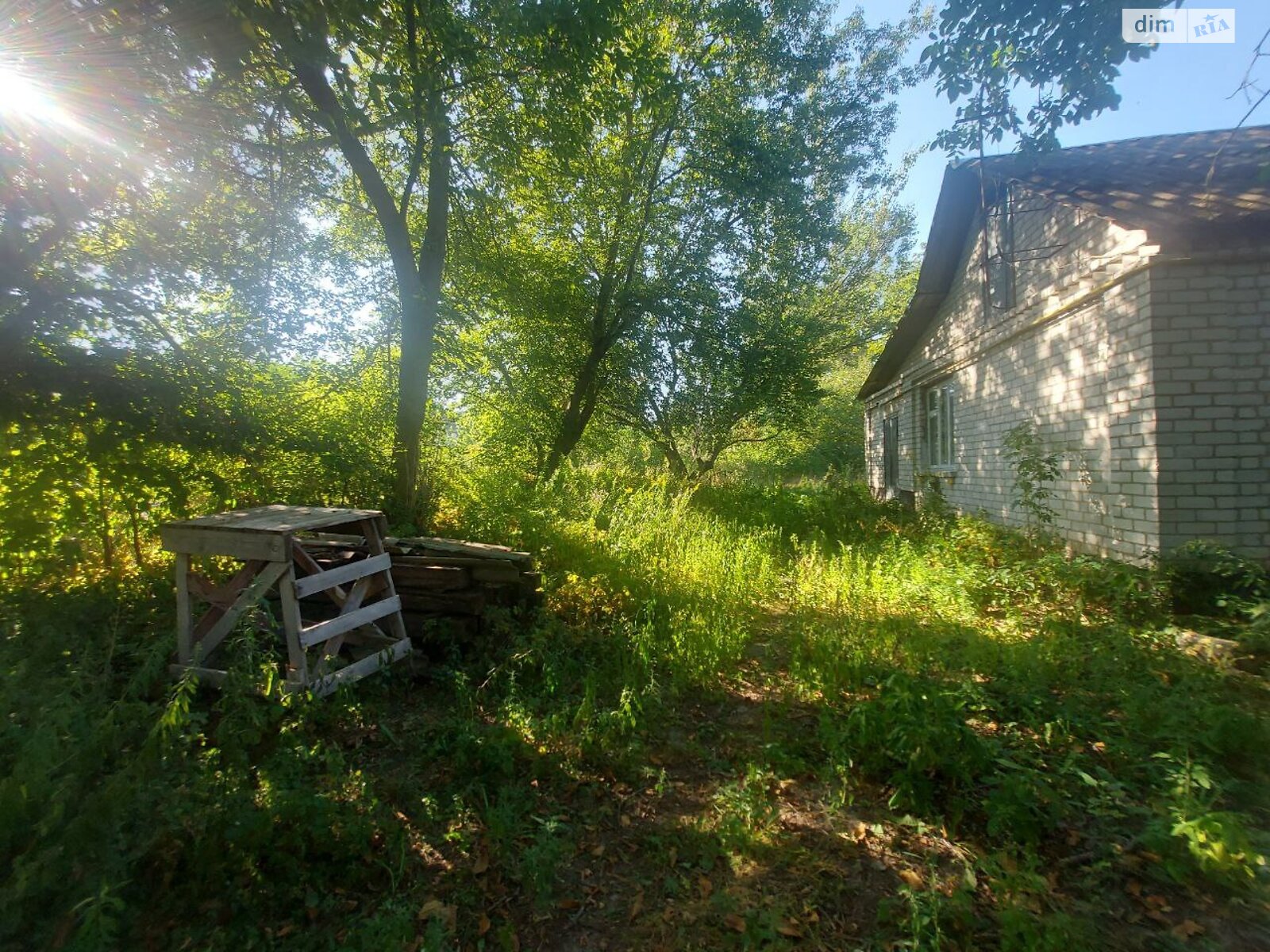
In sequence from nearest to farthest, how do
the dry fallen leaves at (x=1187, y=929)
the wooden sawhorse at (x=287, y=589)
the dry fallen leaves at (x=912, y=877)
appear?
the dry fallen leaves at (x=1187, y=929) < the dry fallen leaves at (x=912, y=877) < the wooden sawhorse at (x=287, y=589)

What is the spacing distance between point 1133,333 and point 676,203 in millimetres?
8784

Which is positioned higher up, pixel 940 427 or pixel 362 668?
pixel 940 427

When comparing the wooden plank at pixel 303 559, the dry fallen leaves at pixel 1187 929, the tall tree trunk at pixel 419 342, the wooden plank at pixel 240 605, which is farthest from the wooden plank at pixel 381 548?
the dry fallen leaves at pixel 1187 929

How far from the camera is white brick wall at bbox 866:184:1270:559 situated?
4.93 m

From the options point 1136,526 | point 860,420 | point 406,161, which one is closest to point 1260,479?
point 1136,526

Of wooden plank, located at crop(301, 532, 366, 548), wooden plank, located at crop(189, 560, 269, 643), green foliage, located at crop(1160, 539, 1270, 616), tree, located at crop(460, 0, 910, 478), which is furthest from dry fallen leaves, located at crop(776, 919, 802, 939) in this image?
tree, located at crop(460, 0, 910, 478)

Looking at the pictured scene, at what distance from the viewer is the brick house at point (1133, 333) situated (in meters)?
4.92

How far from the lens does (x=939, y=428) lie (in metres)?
11.3

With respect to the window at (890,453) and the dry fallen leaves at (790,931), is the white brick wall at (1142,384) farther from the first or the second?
the window at (890,453)

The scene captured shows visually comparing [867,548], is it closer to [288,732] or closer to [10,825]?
[288,732]

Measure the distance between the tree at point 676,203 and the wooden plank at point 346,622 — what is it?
21.7 ft

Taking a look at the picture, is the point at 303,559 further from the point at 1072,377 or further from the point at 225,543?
the point at 1072,377

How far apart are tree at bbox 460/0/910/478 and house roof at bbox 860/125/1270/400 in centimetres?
283

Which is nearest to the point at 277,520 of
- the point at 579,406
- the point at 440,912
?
the point at 440,912
